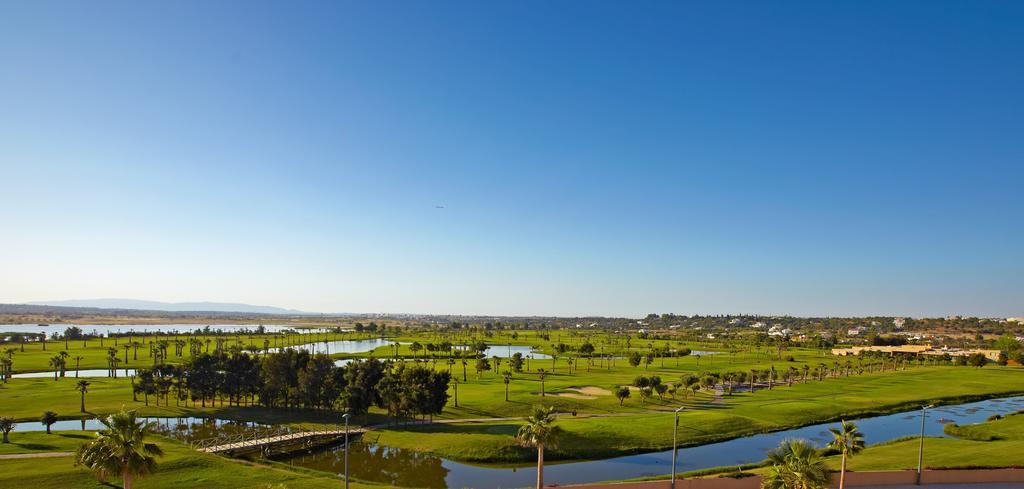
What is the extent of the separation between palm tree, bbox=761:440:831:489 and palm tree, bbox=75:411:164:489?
4099 centimetres

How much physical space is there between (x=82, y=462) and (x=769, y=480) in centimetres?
4476

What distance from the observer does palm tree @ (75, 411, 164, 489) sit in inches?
1308

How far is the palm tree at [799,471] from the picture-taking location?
35.0 m

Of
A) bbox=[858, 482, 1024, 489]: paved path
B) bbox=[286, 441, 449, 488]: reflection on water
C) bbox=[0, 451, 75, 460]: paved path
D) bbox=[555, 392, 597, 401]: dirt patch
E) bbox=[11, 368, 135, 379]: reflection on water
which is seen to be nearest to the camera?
bbox=[858, 482, 1024, 489]: paved path

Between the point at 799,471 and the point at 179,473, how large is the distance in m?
55.2

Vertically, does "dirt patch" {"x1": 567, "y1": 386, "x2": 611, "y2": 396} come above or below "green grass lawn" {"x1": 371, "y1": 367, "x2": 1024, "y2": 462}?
below

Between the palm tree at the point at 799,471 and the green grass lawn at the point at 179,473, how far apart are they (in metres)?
35.9

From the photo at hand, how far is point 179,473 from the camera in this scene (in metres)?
53.3

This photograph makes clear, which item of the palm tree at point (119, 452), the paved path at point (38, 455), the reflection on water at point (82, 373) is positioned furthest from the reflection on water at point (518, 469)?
the reflection on water at point (82, 373)

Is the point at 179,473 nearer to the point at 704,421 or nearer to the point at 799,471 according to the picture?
the point at 799,471

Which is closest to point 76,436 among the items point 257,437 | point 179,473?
point 257,437

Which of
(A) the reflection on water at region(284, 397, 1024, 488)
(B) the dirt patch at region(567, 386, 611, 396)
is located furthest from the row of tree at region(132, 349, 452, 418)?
(B) the dirt patch at region(567, 386, 611, 396)

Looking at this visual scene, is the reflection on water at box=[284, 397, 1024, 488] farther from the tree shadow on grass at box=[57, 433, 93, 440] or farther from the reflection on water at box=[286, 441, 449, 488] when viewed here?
the tree shadow on grass at box=[57, 433, 93, 440]

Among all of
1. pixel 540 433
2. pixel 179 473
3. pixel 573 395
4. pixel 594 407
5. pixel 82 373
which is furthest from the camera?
pixel 82 373
